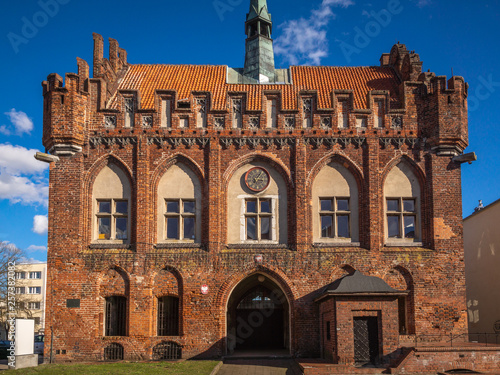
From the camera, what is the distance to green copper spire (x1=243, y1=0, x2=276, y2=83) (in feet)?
92.6

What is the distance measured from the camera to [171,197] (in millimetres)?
23250

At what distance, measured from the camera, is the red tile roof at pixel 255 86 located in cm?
2509

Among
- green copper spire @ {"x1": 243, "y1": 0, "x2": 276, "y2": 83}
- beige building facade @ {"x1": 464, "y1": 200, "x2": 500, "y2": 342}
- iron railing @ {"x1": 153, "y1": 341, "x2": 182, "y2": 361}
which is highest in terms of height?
green copper spire @ {"x1": 243, "y1": 0, "x2": 276, "y2": 83}

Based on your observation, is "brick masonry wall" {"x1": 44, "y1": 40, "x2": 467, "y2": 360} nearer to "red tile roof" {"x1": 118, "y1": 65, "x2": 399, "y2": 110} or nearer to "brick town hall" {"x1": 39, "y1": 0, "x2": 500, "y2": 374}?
"brick town hall" {"x1": 39, "y1": 0, "x2": 500, "y2": 374}

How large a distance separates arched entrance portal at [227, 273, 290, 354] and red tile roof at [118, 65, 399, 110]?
341 inches

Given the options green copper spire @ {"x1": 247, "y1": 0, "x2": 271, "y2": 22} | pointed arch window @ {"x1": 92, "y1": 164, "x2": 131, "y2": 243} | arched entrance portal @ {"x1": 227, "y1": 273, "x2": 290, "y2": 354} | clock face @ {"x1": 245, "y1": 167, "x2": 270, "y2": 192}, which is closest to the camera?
pointed arch window @ {"x1": 92, "y1": 164, "x2": 131, "y2": 243}

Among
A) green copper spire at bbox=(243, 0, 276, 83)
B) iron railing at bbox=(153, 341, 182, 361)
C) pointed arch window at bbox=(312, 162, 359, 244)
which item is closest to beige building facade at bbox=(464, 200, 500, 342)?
pointed arch window at bbox=(312, 162, 359, 244)

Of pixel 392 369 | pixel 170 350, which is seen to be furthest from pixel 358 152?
pixel 170 350

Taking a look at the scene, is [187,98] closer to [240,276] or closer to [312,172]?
[312,172]

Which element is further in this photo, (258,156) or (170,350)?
(258,156)

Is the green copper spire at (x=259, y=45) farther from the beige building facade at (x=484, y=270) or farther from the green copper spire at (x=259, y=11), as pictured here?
the beige building facade at (x=484, y=270)

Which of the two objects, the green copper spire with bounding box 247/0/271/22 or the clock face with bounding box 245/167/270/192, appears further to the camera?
the green copper spire with bounding box 247/0/271/22

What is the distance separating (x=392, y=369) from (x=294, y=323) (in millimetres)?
4872

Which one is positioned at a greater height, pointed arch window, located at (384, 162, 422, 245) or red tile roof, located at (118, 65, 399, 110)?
red tile roof, located at (118, 65, 399, 110)
